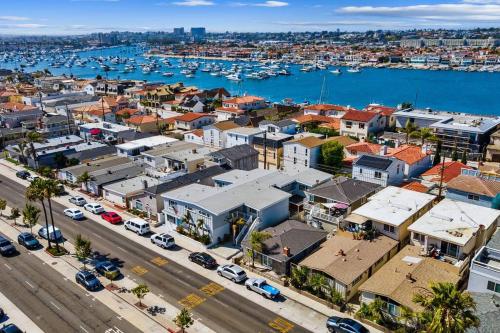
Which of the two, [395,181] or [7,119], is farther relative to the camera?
[7,119]

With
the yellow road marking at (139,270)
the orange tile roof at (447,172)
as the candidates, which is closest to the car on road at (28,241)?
the yellow road marking at (139,270)

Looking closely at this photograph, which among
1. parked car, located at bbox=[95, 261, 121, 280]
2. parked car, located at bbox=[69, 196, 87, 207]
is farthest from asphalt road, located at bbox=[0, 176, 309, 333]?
parked car, located at bbox=[69, 196, 87, 207]

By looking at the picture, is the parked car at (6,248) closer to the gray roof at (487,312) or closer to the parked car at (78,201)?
the parked car at (78,201)

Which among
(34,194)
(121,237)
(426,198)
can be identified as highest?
(34,194)

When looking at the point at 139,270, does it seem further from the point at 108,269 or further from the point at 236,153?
the point at 236,153

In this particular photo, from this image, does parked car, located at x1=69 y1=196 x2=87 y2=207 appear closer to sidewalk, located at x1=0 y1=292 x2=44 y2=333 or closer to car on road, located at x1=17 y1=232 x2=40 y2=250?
car on road, located at x1=17 y1=232 x2=40 y2=250

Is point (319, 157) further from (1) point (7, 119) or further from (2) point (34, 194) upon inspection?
(1) point (7, 119)

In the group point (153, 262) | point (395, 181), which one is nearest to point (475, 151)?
point (395, 181)
